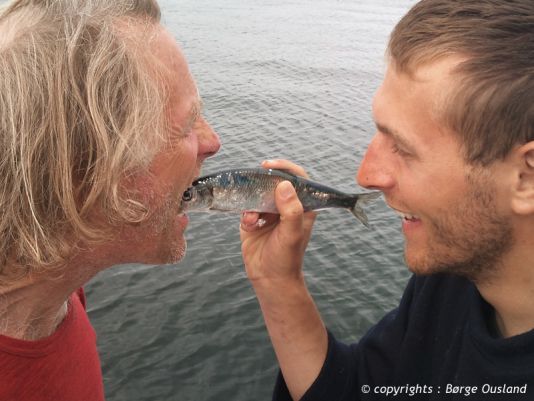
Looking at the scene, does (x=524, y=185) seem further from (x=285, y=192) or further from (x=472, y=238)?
(x=285, y=192)

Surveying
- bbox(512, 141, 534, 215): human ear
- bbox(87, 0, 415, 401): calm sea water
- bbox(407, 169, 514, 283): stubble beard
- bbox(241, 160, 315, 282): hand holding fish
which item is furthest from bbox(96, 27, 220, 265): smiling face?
bbox(87, 0, 415, 401): calm sea water

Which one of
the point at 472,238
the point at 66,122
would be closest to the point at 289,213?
the point at 472,238

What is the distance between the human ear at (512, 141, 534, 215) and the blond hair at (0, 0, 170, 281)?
2.20 metres

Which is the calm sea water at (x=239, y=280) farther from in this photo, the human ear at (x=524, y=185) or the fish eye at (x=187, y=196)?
the human ear at (x=524, y=185)

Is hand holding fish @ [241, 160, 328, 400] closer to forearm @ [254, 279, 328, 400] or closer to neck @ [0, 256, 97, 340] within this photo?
forearm @ [254, 279, 328, 400]

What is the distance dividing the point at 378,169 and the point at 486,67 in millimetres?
904

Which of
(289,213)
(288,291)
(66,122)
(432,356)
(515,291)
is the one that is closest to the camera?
(66,122)

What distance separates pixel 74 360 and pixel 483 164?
2860mm

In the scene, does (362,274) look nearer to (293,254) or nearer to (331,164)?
(331,164)

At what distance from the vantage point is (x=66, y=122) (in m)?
2.62

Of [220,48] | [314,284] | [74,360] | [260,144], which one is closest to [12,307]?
[74,360]

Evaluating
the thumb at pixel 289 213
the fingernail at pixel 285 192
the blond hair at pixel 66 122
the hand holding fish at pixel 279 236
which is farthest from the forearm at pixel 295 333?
the blond hair at pixel 66 122

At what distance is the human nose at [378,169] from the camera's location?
10.9ft

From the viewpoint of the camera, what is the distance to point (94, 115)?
8.68 feet
